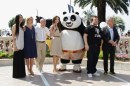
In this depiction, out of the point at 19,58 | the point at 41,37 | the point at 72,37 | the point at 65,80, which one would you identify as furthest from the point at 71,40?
the point at 19,58

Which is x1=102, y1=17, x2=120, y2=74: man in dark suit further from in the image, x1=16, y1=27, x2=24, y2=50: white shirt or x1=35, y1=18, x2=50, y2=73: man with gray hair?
x1=16, y1=27, x2=24, y2=50: white shirt

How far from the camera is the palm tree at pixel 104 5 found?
2403cm

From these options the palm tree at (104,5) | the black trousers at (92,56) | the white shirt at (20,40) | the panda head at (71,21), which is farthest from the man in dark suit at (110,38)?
the palm tree at (104,5)

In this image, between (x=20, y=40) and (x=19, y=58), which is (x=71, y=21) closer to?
(x=20, y=40)

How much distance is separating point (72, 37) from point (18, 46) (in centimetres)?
198

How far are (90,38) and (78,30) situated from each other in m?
1.03

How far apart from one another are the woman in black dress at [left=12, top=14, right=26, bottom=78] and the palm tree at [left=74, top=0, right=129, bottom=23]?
46.7 ft

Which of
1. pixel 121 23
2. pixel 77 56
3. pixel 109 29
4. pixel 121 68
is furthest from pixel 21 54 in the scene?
pixel 121 23

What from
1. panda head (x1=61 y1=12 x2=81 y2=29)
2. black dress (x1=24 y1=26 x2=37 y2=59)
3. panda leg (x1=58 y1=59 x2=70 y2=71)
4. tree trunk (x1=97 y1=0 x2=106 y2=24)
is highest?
tree trunk (x1=97 y1=0 x2=106 y2=24)

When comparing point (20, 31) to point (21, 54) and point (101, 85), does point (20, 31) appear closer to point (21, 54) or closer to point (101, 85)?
point (21, 54)

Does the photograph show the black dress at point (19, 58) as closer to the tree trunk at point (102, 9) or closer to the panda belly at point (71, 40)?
the panda belly at point (71, 40)

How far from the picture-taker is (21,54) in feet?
34.1

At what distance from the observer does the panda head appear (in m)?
11.4

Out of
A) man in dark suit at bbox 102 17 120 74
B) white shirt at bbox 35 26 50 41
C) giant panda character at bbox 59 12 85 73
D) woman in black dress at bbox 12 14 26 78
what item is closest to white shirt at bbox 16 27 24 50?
woman in black dress at bbox 12 14 26 78
